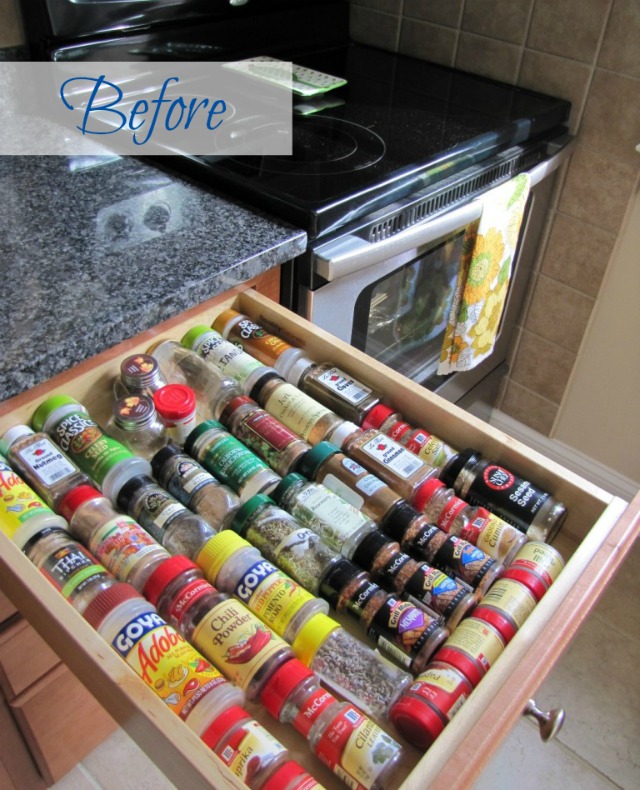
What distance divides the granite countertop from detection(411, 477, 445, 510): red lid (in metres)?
0.33

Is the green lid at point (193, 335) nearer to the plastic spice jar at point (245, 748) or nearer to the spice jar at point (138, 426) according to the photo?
the spice jar at point (138, 426)

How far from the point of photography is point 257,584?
0.60 m

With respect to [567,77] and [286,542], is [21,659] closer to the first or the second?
[286,542]

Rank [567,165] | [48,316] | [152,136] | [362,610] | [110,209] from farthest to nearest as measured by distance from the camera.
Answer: [567,165], [152,136], [110,209], [48,316], [362,610]

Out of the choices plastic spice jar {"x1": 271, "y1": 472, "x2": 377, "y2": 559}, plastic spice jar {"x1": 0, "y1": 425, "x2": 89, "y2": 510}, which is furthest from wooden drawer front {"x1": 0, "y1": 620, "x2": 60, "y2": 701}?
plastic spice jar {"x1": 271, "y1": 472, "x2": 377, "y2": 559}

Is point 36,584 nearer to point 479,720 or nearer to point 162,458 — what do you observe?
point 162,458

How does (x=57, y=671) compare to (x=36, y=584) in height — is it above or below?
below

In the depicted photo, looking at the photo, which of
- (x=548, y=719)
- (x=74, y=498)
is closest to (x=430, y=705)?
(x=548, y=719)

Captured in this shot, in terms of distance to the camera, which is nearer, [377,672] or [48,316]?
[377,672]

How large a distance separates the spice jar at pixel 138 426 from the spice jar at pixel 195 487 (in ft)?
0.14

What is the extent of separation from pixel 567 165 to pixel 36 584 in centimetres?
117

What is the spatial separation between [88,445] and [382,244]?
460 mm

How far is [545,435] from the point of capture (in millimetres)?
1646

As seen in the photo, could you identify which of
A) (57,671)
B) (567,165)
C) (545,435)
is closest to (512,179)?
(567,165)
